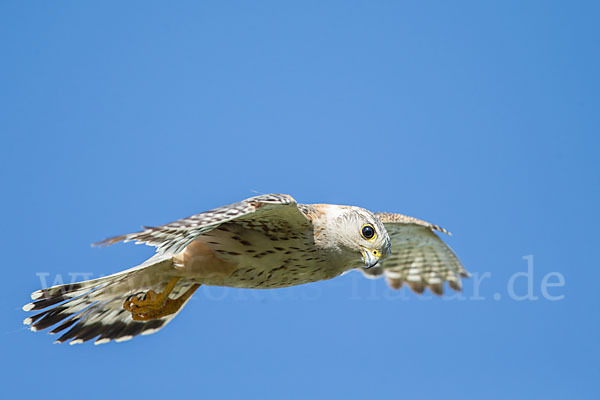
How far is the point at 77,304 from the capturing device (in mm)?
8203

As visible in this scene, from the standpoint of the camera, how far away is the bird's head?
790 centimetres

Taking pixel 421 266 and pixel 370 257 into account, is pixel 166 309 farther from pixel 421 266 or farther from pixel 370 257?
pixel 421 266

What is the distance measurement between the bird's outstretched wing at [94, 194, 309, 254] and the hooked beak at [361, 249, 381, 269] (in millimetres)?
783

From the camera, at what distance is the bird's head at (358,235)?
25.9 ft

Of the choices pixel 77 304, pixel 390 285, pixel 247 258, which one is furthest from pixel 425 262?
pixel 77 304

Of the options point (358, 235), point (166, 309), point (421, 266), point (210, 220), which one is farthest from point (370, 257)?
point (421, 266)

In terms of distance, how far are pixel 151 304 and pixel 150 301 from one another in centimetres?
3

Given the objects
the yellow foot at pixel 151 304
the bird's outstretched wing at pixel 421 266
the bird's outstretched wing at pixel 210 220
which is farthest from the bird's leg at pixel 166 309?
the bird's outstretched wing at pixel 421 266

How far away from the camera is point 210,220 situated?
20.9ft

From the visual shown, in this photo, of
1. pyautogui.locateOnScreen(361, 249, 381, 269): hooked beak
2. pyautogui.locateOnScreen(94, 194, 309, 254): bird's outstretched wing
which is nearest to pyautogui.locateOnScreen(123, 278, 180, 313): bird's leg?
pyautogui.locateOnScreen(94, 194, 309, 254): bird's outstretched wing

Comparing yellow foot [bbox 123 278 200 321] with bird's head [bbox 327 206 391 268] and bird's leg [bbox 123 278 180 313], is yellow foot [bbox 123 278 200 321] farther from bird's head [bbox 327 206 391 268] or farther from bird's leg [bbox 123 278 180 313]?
bird's head [bbox 327 206 391 268]

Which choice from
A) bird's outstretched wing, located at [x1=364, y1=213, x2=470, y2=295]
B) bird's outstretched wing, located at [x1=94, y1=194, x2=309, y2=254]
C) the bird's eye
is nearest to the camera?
bird's outstretched wing, located at [x1=94, y1=194, x2=309, y2=254]

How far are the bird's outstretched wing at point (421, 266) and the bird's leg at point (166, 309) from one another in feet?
12.9

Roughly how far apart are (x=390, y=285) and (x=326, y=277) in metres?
3.79
